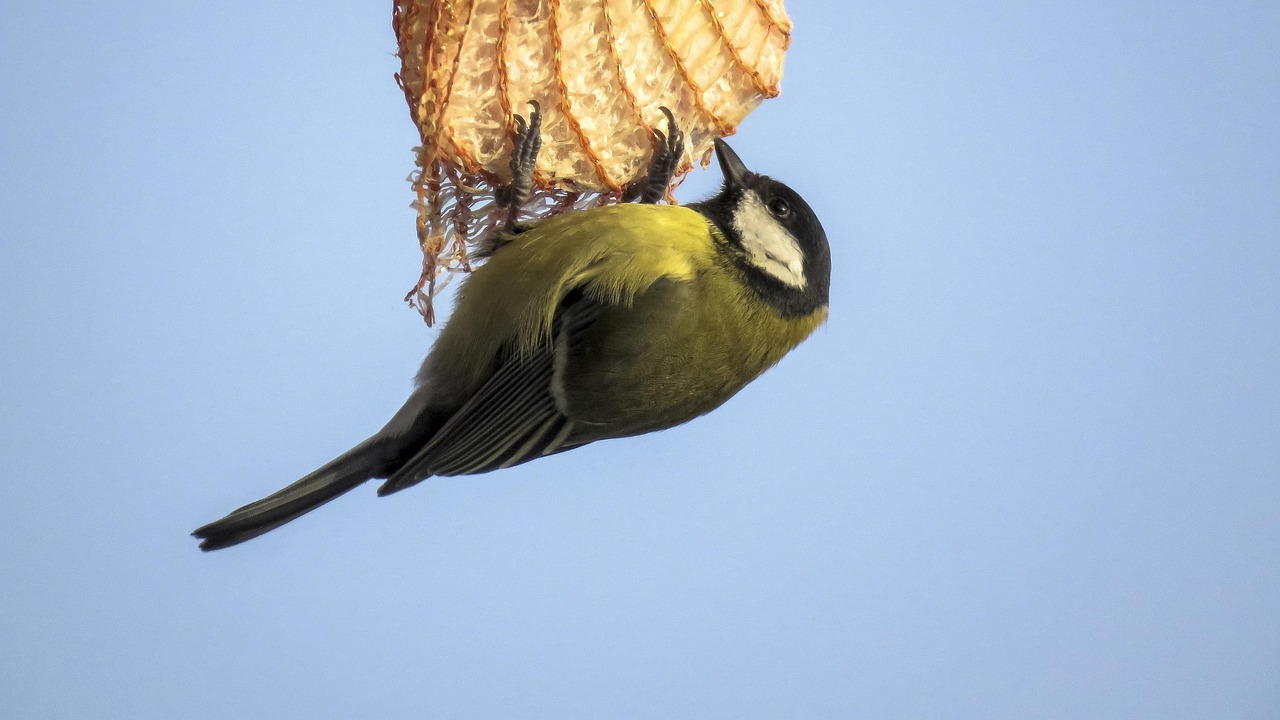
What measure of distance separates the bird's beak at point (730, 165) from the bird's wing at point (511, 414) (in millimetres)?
255

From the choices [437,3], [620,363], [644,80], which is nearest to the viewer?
[437,3]

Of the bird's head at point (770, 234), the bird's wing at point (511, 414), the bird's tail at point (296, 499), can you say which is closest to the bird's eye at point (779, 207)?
the bird's head at point (770, 234)

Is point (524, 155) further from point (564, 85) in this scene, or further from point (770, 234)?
point (770, 234)

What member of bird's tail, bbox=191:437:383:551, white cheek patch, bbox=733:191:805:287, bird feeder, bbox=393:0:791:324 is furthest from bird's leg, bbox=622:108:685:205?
bird's tail, bbox=191:437:383:551

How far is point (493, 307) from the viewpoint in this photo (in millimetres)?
1525

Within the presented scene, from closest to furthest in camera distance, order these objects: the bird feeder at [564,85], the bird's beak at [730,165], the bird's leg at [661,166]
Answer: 1. the bird feeder at [564,85]
2. the bird's leg at [661,166]
3. the bird's beak at [730,165]

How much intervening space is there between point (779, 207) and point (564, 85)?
1.29 ft

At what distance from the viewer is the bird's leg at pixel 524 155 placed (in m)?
1.31

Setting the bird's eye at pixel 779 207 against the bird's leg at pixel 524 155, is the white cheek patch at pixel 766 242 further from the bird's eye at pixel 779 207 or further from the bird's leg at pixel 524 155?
the bird's leg at pixel 524 155

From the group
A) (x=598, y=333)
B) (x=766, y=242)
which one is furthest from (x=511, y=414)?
(x=766, y=242)

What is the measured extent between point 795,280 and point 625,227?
10.7 inches

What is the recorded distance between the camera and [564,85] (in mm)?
1318

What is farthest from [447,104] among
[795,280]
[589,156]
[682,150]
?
[795,280]

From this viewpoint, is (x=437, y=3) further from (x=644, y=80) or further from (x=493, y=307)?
(x=493, y=307)
